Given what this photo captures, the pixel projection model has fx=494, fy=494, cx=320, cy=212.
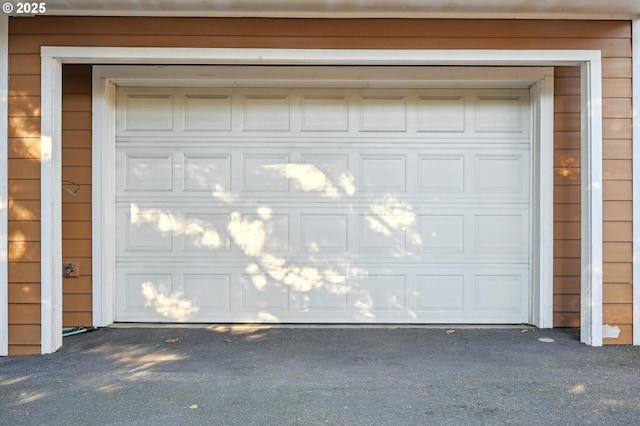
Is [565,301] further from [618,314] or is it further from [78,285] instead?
[78,285]

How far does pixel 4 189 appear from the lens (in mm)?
3715

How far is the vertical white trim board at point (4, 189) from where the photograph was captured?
12.2ft

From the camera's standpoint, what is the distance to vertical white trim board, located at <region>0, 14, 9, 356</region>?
3.71 m

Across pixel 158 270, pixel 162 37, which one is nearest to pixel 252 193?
pixel 158 270

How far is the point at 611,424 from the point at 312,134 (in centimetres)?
314

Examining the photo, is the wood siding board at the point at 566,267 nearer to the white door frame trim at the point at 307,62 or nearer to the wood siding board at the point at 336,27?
the white door frame trim at the point at 307,62

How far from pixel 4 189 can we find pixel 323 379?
275 cm

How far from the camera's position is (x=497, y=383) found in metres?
3.17

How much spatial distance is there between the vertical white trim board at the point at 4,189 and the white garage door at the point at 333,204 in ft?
3.29

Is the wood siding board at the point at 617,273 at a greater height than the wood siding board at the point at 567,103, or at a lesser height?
lesser

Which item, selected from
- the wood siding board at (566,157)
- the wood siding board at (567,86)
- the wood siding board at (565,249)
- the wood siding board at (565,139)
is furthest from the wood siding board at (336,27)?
the wood siding board at (565,249)

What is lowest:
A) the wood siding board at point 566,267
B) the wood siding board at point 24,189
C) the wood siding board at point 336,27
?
the wood siding board at point 566,267

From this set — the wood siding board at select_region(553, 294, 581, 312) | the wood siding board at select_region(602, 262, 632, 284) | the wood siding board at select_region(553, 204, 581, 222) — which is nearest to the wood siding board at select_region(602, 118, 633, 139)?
the wood siding board at select_region(553, 204, 581, 222)

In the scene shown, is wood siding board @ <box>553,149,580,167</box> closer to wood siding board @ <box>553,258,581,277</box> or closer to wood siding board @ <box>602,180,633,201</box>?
wood siding board @ <box>602,180,633,201</box>
